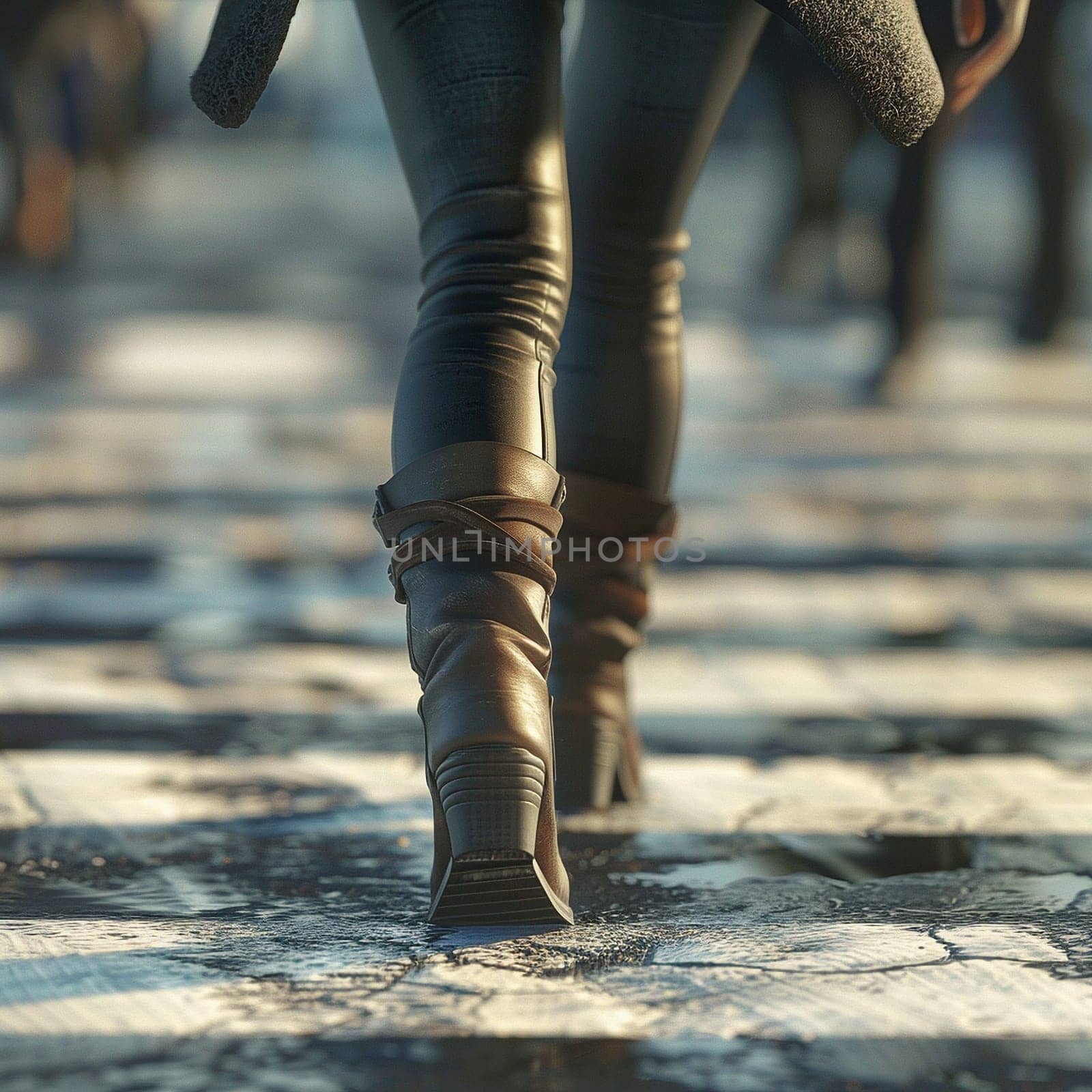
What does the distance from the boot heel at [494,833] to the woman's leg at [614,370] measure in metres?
0.46

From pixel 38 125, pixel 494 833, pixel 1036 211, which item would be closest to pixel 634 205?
pixel 494 833

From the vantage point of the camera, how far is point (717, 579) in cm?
332

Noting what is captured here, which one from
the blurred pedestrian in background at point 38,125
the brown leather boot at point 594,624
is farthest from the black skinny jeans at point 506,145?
the blurred pedestrian in background at point 38,125

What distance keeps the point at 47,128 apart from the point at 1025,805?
7808 mm

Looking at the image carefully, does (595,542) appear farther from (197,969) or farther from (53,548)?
(53,548)

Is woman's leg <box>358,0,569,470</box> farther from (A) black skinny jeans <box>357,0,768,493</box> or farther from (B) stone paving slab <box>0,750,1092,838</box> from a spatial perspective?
(B) stone paving slab <box>0,750,1092,838</box>

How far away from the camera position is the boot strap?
1.50 metres

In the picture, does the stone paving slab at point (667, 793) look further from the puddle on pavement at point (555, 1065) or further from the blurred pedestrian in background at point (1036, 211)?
the blurred pedestrian in background at point (1036, 211)

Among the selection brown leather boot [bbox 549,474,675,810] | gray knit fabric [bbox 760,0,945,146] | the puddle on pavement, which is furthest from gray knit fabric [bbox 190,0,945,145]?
the puddle on pavement

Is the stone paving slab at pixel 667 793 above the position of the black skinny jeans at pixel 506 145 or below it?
below

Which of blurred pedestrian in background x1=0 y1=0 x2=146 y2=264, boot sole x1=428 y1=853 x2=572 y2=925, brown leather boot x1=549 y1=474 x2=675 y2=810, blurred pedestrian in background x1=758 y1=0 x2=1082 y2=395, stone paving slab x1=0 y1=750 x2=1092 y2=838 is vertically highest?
blurred pedestrian in background x1=0 y1=0 x2=146 y2=264

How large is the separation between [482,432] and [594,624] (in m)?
0.46

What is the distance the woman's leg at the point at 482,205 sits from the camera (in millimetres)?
1549

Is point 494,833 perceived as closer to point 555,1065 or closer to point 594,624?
point 555,1065
